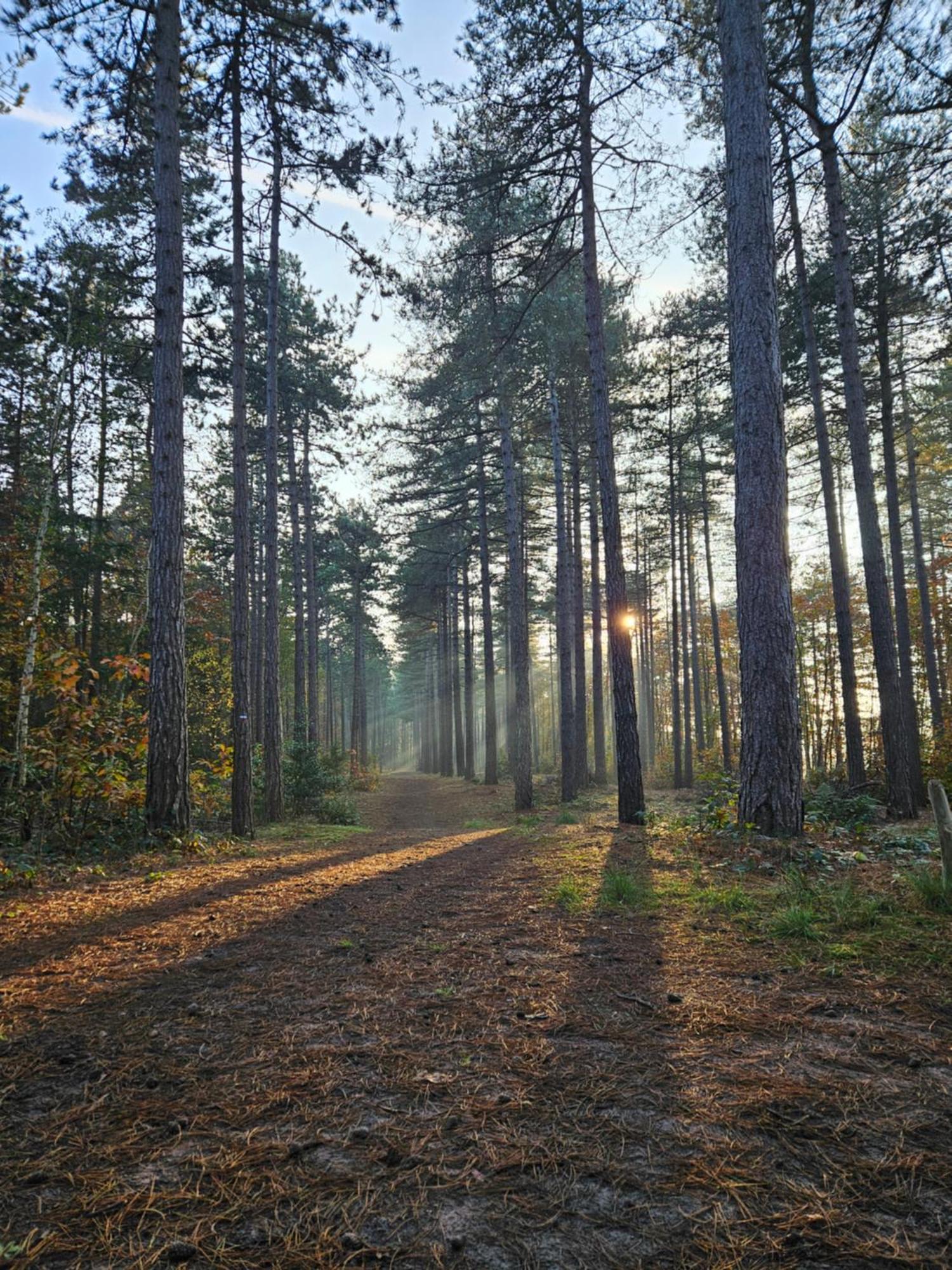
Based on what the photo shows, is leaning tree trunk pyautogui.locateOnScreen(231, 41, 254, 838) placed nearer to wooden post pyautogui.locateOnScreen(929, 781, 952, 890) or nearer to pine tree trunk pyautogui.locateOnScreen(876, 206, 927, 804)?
wooden post pyautogui.locateOnScreen(929, 781, 952, 890)

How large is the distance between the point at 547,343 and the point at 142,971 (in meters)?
14.8

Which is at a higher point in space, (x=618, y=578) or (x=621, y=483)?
(x=621, y=483)

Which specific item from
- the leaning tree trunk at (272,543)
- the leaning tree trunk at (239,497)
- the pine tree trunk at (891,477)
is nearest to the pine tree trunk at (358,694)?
the leaning tree trunk at (272,543)

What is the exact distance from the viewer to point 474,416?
1780 centimetres

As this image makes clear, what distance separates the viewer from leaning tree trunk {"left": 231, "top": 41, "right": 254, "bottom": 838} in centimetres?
913

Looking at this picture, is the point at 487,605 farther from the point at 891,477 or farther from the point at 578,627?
the point at 891,477

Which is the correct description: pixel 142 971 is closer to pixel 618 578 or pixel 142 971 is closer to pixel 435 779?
pixel 618 578

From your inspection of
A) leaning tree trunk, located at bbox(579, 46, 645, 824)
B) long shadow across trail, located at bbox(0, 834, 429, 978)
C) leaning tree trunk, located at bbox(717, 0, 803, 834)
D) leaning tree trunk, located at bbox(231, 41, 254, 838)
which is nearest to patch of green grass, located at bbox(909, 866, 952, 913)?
leaning tree trunk, located at bbox(717, 0, 803, 834)

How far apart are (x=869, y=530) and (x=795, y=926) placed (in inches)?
346

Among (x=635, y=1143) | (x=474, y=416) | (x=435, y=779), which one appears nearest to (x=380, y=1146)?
(x=635, y=1143)

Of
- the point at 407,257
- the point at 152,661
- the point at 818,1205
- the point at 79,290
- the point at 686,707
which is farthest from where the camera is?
the point at 686,707

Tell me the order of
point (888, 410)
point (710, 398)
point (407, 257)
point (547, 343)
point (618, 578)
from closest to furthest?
1. point (618, 578)
2. point (407, 257)
3. point (888, 410)
4. point (547, 343)
5. point (710, 398)

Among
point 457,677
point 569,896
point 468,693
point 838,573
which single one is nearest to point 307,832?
point 569,896

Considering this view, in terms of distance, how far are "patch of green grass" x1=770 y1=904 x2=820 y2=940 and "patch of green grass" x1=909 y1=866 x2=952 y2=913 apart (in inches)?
33.7
